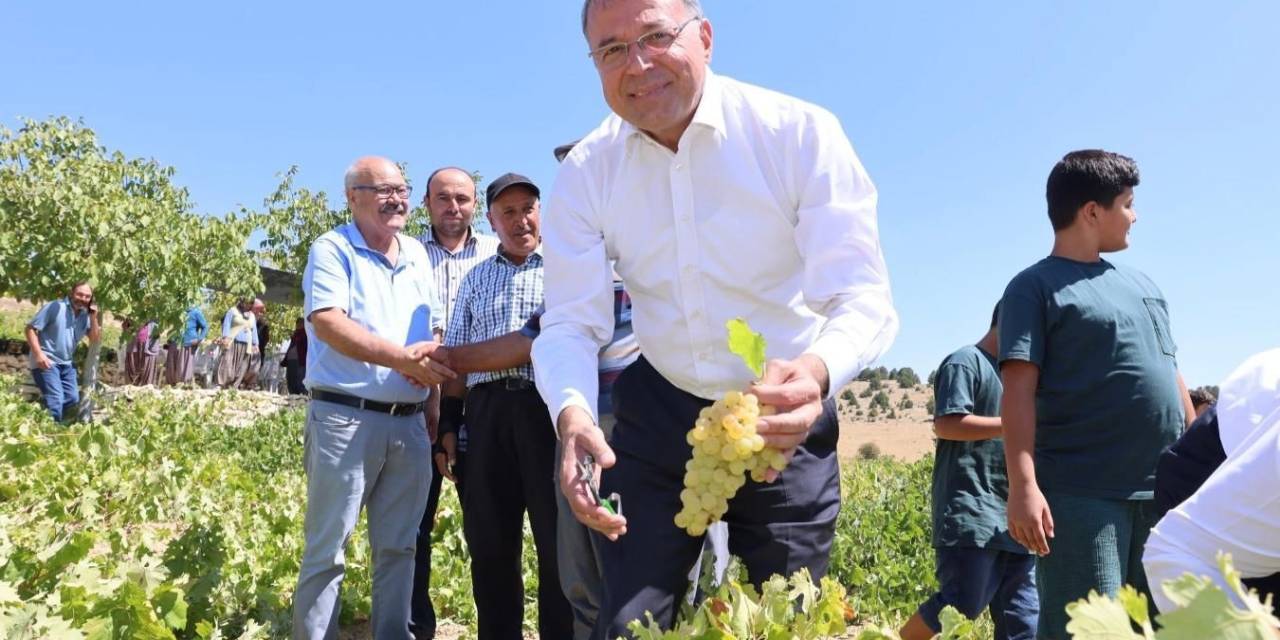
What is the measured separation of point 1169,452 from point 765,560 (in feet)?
2.98

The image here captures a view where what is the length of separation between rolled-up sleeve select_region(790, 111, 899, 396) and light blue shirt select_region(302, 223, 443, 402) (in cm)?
247

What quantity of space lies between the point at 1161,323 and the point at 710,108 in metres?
1.79

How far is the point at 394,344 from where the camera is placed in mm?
3951

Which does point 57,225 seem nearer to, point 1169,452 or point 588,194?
point 588,194

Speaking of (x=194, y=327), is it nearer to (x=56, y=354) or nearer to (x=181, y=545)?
(x=56, y=354)

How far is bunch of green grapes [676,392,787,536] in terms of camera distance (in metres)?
1.66

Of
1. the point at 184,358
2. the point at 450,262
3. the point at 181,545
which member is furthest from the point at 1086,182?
the point at 184,358

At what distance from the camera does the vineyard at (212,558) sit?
188cm

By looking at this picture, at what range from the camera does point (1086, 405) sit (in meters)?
2.94

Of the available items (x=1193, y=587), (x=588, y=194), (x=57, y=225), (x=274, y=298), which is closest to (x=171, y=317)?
(x=57, y=225)

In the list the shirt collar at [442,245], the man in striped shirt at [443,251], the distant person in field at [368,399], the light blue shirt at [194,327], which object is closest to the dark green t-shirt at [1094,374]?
the distant person in field at [368,399]

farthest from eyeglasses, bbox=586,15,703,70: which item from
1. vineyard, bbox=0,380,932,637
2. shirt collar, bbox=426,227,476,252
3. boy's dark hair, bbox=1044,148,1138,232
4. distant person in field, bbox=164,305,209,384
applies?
distant person in field, bbox=164,305,209,384

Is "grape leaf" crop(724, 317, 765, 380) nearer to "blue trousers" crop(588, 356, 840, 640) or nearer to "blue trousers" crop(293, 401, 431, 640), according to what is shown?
"blue trousers" crop(588, 356, 840, 640)

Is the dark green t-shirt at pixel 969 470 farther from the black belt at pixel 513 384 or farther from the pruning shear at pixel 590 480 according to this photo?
the pruning shear at pixel 590 480
